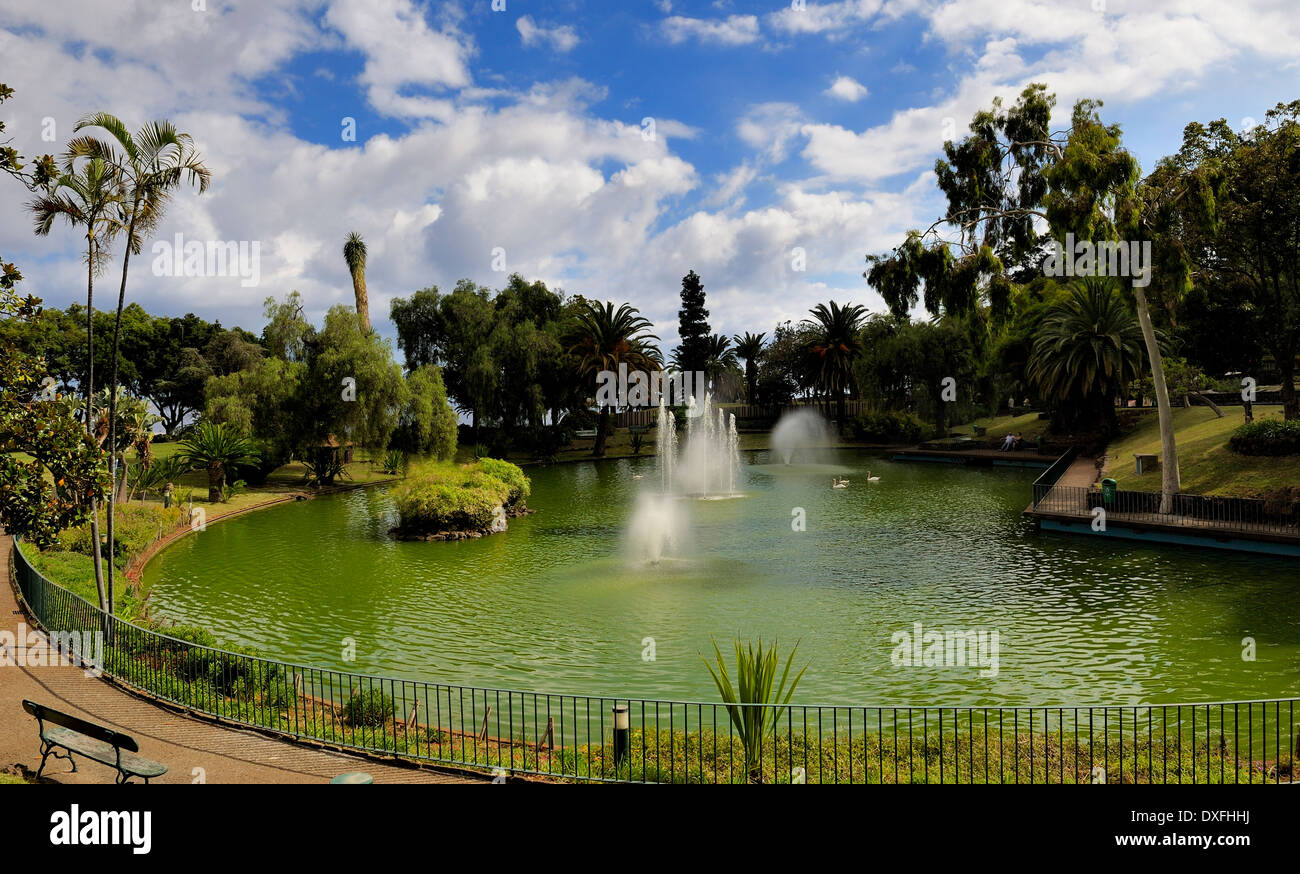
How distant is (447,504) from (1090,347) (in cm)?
3972

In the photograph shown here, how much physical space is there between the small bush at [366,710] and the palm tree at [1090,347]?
155 feet

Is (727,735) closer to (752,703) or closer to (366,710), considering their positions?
(752,703)

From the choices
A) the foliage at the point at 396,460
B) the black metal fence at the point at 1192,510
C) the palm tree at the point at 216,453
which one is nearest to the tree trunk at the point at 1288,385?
the black metal fence at the point at 1192,510

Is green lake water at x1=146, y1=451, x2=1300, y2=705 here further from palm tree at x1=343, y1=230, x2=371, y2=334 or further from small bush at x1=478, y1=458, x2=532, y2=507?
palm tree at x1=343, y1=230, x2=371, y2=334

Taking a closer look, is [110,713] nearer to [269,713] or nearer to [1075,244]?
[269,713]

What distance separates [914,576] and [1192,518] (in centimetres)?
1166

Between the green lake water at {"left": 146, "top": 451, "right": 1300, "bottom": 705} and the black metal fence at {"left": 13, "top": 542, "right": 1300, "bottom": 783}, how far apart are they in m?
1.12

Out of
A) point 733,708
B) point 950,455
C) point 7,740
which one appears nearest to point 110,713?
point 7,740

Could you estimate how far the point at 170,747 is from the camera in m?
10.7

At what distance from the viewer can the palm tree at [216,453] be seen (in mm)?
39438

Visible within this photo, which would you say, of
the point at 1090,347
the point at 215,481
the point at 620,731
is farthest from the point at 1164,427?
the point at 215,481

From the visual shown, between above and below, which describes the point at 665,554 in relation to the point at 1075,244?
below
